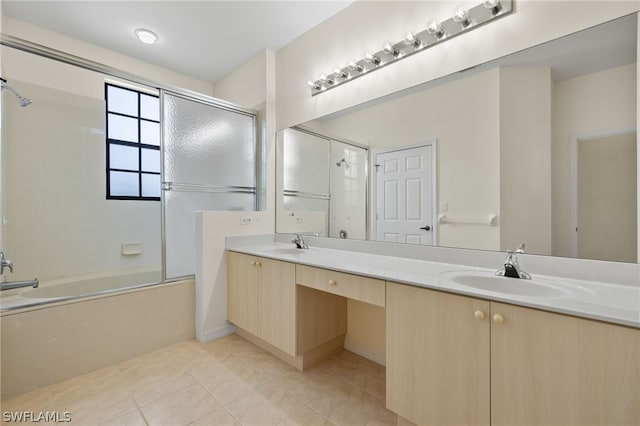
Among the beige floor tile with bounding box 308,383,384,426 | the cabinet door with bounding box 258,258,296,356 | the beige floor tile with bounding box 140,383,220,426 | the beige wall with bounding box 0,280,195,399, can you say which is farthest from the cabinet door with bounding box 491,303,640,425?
the beige wall with bounding box 0,280,195,399

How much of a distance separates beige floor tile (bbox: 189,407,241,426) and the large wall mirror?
1.34 metres

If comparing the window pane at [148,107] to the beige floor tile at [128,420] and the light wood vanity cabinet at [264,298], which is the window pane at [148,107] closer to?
the light wood vanity cabinet at [264,298]

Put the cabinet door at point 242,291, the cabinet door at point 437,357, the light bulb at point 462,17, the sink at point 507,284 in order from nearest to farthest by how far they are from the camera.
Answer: the cabinet door at point 437,357 < the sink at point 507,284 < the light bulb at point 462,17 < the cabinet door at point 242,291

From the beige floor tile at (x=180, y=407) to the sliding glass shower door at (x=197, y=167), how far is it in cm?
98

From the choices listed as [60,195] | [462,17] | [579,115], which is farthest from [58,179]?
[579,115]

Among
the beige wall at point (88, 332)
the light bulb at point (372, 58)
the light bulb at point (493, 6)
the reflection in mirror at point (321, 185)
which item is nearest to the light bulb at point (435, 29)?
the light bulb at point (493, 6)

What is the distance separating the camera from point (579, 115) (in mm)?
1277

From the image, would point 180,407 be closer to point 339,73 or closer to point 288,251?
point 288,251

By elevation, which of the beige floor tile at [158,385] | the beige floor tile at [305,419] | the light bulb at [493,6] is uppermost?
the light bulb at [493,6]

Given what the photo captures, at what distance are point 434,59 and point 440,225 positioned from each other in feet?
3.25

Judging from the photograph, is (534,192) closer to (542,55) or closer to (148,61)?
(542,55)

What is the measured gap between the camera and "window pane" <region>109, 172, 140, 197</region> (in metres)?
2.89

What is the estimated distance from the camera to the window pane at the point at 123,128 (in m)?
2.87

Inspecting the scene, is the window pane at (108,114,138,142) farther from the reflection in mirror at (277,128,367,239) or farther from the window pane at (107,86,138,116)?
the reflection in mirror at (277,128,367,239)
